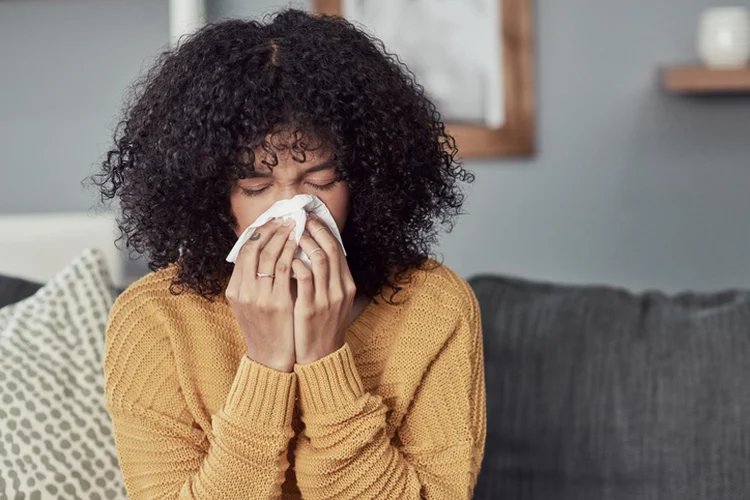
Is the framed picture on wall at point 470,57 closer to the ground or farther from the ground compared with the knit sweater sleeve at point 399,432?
farther from the ground

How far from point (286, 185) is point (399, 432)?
1.26 ft

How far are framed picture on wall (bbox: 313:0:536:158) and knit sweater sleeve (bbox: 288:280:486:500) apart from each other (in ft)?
3.39

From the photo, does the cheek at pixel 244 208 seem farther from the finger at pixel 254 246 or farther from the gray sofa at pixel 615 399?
the gray sofa at pixel 615 399

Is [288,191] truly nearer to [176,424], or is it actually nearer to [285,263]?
[285,263]

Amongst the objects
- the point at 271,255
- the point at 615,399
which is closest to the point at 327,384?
the point at 271,255

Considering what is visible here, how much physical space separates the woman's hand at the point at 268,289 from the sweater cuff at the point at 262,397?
2 centimetres

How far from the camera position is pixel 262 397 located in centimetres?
105

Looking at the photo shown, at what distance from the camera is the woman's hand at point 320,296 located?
3.37 feet

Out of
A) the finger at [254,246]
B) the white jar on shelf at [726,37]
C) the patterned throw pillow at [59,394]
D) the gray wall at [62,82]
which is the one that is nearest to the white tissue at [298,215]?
the finger at [254,246]

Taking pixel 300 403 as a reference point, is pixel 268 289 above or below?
above

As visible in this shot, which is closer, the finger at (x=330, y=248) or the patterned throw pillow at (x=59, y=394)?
the finger at (x=330, y=248)

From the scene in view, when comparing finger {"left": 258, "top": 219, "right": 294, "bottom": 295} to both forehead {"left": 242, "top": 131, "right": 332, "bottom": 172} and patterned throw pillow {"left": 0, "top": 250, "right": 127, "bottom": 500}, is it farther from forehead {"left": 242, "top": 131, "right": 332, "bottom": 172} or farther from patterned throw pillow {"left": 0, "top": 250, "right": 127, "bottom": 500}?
patterned throw pillow {"left": 0, "top": 250, "right": 127, "bottom": 500}

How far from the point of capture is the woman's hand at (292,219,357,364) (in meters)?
1.03

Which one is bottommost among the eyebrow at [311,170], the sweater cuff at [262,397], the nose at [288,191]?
the sweater cuff at [262,397]
